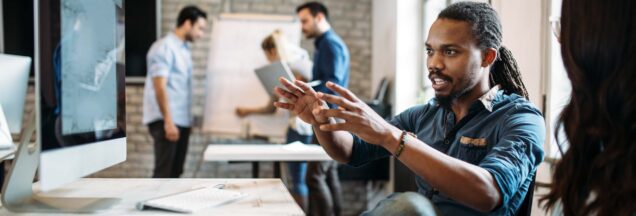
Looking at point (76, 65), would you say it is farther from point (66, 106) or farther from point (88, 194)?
point (88, 194)

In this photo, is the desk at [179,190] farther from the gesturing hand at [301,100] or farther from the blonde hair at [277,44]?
the blonde hair at [277,44]

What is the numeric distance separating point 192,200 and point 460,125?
26.9 inches

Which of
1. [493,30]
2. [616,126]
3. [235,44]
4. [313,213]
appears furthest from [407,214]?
[235,44]

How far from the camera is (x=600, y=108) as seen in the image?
820mm

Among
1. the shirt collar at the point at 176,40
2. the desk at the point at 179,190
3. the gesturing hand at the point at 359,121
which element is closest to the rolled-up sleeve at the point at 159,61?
the shirt collar at the point at 176,40

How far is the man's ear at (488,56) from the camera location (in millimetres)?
1419

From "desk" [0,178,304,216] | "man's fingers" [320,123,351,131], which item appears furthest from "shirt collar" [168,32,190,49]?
"man's fingers" [320,123,351,131]

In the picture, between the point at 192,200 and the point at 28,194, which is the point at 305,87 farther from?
the point at 28,194

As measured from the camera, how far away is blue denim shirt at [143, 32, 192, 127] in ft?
11.9

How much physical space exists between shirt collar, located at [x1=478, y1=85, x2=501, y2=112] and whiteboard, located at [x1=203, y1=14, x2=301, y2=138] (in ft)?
9.51

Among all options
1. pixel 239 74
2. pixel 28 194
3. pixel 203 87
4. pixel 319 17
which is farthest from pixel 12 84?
pixel 203 87

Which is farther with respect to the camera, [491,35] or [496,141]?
[491,35]

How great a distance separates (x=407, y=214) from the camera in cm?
85

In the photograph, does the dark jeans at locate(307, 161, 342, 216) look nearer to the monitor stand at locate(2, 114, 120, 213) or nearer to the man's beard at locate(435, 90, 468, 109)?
the man's beard at locate(435, 90, 468, 109)
